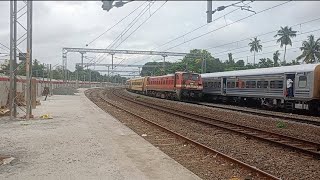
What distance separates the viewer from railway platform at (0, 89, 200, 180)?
24.5ft

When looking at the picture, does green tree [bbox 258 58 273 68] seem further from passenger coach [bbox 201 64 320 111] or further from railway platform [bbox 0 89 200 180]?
railway platform [bbox 0 89 200 180]

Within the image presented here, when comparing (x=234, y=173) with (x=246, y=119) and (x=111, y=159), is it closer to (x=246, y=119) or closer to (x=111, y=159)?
(x=111, y=159)

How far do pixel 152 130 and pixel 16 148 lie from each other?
6148 millimetres

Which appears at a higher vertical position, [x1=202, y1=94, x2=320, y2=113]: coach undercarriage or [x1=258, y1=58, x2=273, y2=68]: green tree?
[x1=258, y1=58, x2=273, y2=68]: green tree

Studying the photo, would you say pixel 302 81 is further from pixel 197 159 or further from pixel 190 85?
pixel 190 85

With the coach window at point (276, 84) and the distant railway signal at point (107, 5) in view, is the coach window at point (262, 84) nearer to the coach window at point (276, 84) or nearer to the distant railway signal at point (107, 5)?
the coach window at point (276, 84)

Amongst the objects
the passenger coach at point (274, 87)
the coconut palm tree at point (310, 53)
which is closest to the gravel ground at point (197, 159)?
the passenger coach at point (274, 87)

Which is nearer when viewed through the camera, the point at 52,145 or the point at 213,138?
the point at 52,145

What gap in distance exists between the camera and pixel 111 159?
29.1 feet

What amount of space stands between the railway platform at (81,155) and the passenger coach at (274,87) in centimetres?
1121

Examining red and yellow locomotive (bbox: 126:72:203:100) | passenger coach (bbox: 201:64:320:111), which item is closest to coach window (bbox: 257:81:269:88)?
passenger coach (bbox: 201:64:320:111)

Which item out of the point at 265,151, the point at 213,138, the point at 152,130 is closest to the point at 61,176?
the point at 265,151

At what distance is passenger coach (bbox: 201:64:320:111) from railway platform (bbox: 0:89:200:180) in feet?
36.8

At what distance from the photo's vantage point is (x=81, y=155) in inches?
365
